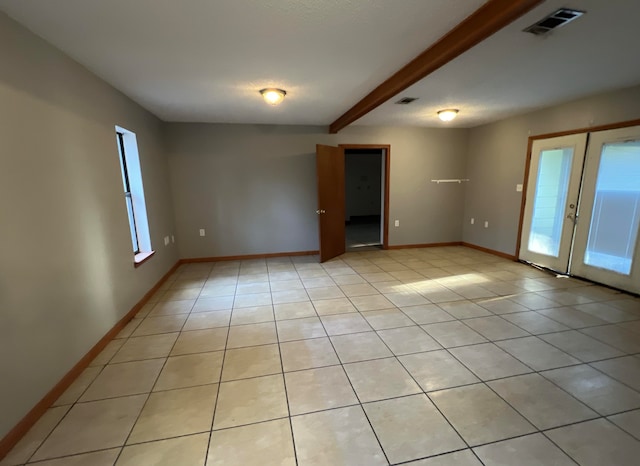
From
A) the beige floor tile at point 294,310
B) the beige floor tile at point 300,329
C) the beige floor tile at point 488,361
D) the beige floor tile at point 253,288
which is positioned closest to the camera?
the beige floor tile at point 488,361

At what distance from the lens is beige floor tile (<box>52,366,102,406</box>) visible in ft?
5.94

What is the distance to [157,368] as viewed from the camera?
6.93 ft

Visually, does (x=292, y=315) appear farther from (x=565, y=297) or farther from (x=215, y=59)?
(x=565, y=297)

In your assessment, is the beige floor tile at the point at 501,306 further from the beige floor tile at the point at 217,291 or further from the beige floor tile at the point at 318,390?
the beige floor tile at the point at 217,291

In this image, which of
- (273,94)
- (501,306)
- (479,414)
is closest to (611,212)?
(501,306)

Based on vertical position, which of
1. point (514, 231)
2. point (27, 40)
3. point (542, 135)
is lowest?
point (514, 231)

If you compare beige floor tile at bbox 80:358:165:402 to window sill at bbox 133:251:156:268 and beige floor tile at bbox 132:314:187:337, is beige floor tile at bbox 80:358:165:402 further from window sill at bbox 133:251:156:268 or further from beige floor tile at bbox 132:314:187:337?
window sill at bbox 133:251:156:268

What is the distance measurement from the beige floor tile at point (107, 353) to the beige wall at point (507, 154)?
17.4 feet

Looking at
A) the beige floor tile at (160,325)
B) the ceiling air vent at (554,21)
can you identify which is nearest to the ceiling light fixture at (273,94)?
the ceiling air vent at (554,21)

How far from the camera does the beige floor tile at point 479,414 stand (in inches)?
59.8

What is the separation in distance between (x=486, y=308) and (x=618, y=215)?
195 centimetres

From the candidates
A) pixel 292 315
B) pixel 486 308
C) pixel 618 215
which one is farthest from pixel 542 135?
pixel 292 315

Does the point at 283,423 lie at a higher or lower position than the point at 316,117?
lower

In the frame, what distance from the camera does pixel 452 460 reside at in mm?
1379
